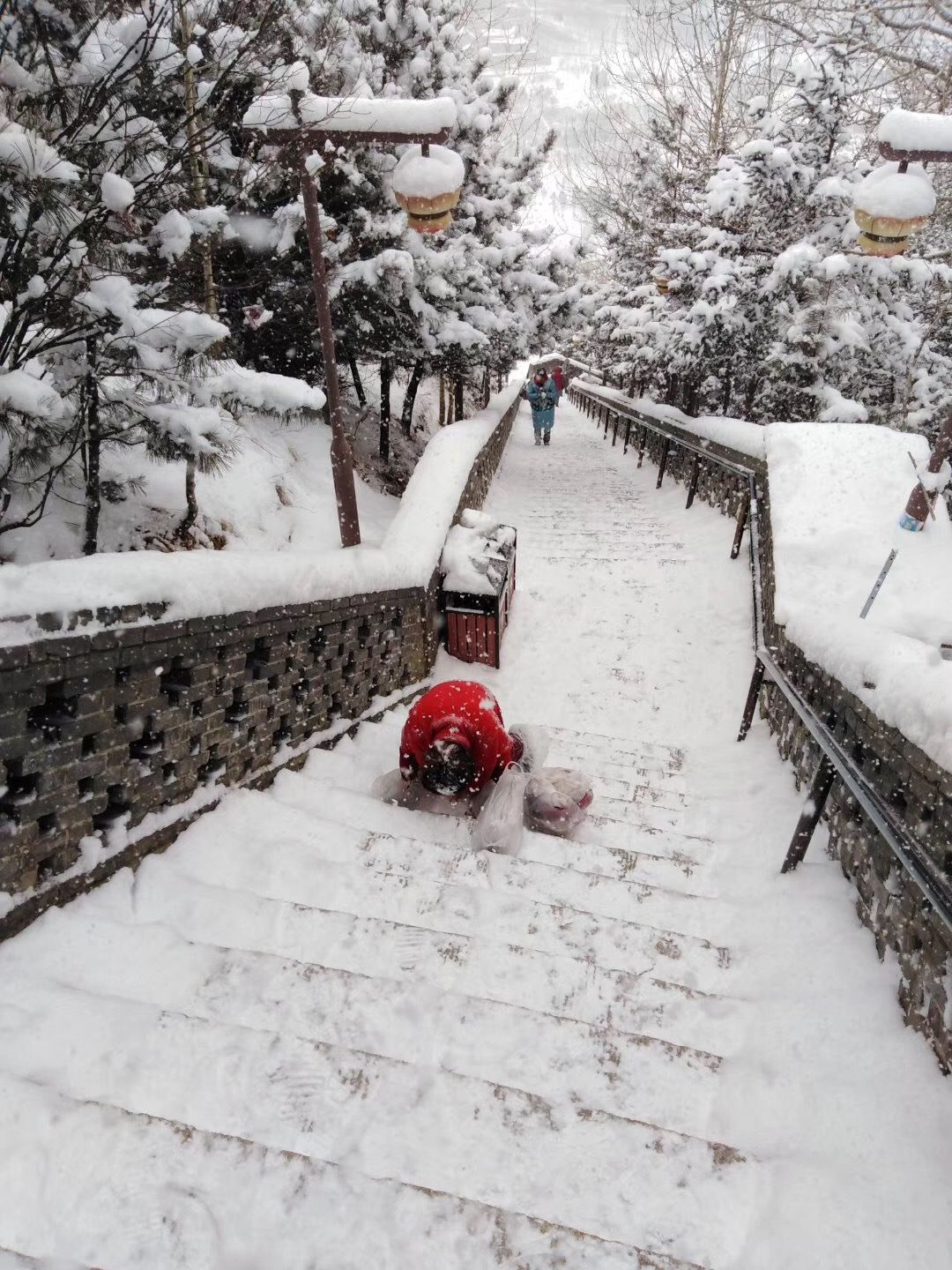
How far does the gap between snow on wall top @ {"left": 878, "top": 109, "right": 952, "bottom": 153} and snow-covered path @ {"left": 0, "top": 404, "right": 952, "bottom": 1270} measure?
5440 mm

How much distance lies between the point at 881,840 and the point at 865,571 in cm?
371

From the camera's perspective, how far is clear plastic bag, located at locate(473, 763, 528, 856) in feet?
12.2

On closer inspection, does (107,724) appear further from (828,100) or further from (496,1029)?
(828,100)

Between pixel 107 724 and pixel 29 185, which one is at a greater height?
pixel 29 185

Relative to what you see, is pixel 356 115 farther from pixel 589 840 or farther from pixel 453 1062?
pixel 453 1062

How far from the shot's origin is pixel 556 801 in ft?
13.6

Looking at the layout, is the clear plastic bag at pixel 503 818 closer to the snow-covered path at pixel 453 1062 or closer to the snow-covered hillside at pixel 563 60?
the snow-covered path at pixel 453 1062

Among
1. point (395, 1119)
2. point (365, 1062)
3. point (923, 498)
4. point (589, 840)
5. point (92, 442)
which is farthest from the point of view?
point (923, 498)

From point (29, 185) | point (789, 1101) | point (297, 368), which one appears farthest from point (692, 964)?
point (297, 368)

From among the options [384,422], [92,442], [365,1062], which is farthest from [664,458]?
[365,1062]

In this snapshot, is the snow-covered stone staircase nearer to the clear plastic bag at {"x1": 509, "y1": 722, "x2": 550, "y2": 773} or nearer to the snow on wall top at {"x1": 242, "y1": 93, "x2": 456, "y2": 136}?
the clear plastic bag at {"x1": 509, "y1": 722, "x2": 550, "y2": 773}

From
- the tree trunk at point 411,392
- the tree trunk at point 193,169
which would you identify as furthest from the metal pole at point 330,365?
the tree trunk at point 411,392

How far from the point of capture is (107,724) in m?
2.95

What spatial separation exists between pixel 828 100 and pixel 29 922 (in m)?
13.3
